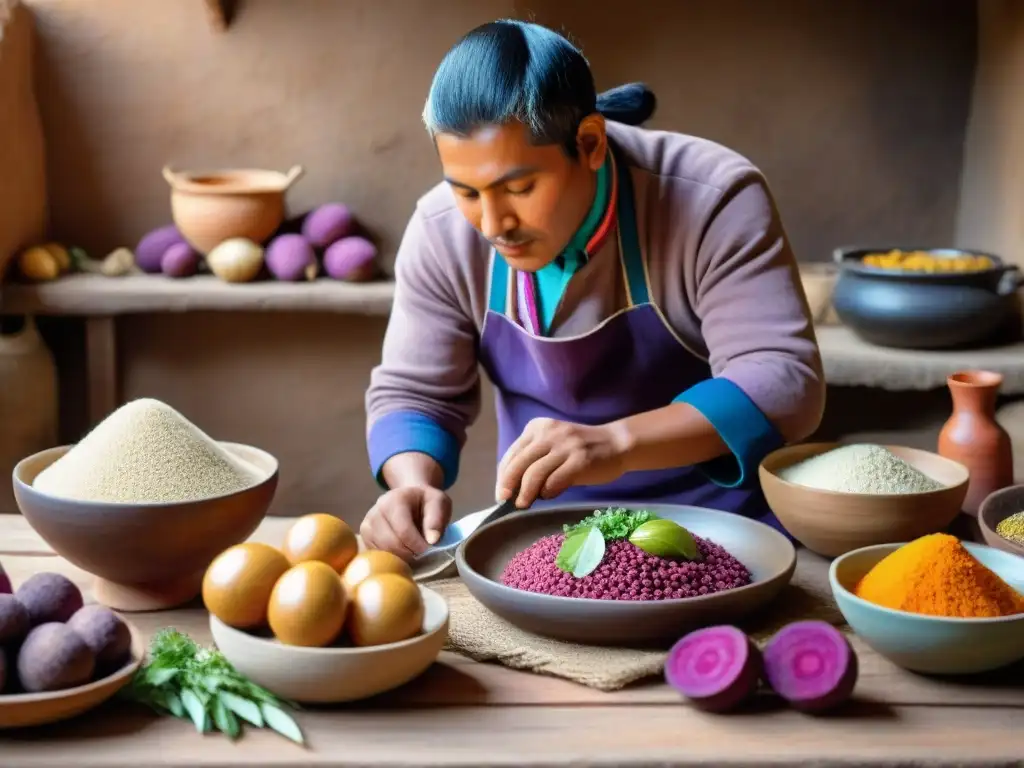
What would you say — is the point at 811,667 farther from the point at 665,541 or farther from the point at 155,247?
the point at 155,247

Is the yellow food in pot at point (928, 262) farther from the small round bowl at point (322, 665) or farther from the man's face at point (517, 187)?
the small round bowl at point (322, 665)

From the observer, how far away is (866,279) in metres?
3.05

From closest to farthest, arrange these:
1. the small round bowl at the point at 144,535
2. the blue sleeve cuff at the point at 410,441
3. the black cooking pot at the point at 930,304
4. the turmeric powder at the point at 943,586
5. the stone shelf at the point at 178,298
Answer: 1. the turmeric powder at the point at 943,586
2. the small round bowl at the point at 144,535
3. the blue sleeve cuff at the point at 410,441
4. the black cooking pot at the point at 930,304
5. the stone shelf at the point at 178,298

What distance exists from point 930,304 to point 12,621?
94.6 inches

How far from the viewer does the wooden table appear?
3.33 ft

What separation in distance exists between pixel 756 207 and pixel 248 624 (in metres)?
0.90

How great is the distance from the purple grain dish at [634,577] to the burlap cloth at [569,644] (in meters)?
0.05

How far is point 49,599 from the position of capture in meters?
1.10

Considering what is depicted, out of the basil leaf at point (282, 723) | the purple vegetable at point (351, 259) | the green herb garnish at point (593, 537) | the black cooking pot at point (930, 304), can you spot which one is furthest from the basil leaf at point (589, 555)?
the purple vegetable at point (351, 259)

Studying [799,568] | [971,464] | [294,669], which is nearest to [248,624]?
[294,669]

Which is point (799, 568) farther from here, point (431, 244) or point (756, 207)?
point (431, 244)

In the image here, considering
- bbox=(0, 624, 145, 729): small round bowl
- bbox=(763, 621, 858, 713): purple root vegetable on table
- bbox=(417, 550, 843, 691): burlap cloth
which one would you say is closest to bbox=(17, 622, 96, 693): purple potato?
bbox=(0, 624, 145, 729): small round bowl

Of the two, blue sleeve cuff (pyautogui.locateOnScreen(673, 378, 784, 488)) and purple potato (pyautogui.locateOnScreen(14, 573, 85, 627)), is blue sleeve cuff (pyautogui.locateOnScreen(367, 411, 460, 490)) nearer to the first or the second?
blue sleeve cuff (pyautogui.locateOnScreen(673, 378, 784, 488))

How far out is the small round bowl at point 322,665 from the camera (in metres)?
1.05
